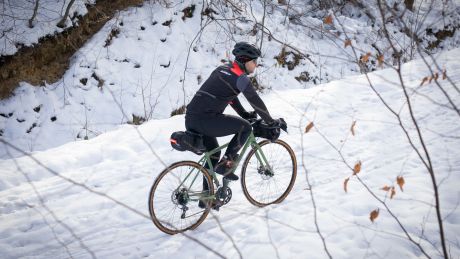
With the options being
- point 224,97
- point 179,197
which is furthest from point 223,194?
point 224,97

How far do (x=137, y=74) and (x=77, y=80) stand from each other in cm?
137

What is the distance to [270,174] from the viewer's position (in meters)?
4.64

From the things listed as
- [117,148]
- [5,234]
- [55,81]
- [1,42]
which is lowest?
[5,234]

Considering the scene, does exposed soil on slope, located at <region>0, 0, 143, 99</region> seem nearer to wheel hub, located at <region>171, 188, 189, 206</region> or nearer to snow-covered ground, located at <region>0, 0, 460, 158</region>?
snow-covered ground, located at <region>0, 0, 460, 158</region>

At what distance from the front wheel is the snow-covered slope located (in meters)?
0.16

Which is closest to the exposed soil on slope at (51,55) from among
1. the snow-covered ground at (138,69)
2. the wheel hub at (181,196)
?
the snow-covered ground at (138,69)

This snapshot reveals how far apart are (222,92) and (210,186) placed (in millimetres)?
1137

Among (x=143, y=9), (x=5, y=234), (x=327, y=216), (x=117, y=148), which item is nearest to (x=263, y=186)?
(x=327, y=216)

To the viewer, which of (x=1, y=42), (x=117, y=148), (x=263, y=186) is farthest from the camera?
(x=1, y=42)

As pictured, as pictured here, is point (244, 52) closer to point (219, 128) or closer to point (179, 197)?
point (219, 128)

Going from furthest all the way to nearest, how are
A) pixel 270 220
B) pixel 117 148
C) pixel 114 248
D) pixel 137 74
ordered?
1. pixel 137 74
2. pixel 117 148
3. pixel 270 220
4. pixel 114 248

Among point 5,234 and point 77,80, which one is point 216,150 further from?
point 77,80

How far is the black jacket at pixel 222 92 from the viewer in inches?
151

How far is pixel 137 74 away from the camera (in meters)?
8.70
